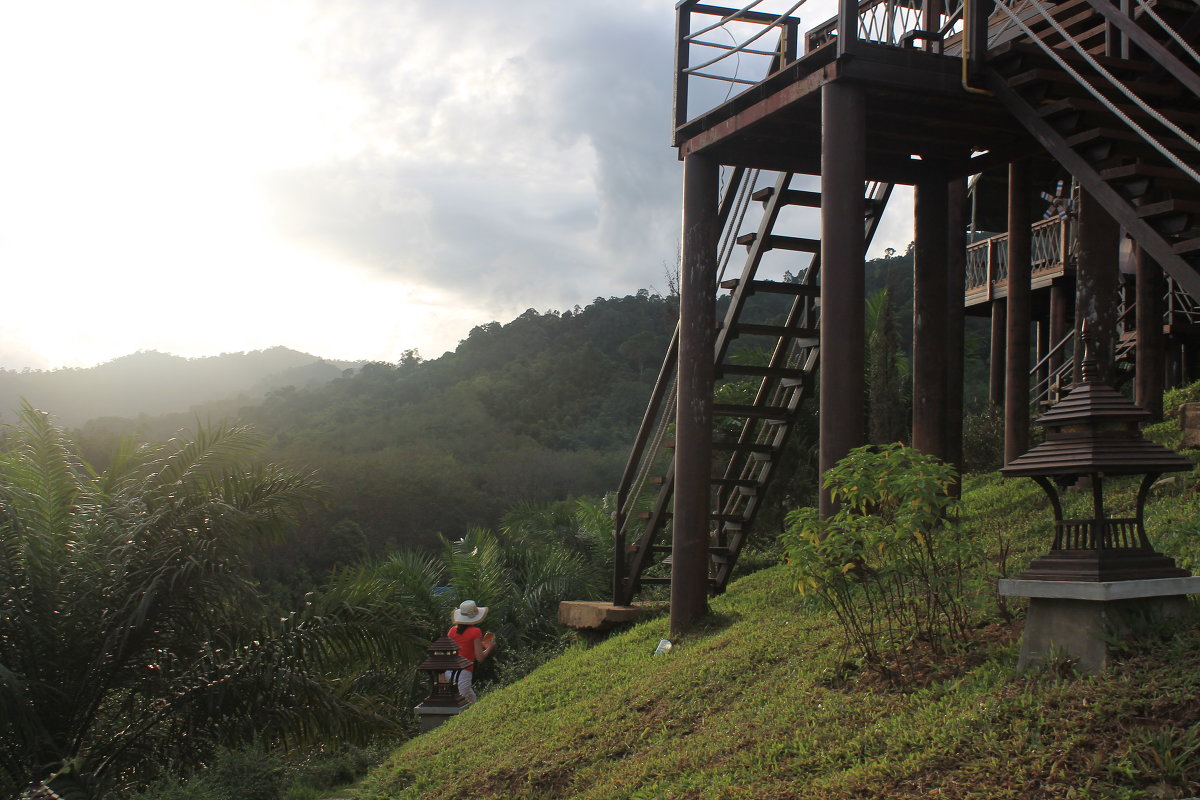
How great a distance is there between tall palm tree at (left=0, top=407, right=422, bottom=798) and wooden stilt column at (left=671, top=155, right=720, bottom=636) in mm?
4335

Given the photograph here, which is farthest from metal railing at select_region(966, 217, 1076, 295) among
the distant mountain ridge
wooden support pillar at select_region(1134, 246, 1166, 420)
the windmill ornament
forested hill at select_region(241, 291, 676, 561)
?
the distant mountain ridge

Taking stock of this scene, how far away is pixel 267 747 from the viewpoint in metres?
10.9

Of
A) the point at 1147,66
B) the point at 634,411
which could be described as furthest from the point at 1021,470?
the point at 634,411

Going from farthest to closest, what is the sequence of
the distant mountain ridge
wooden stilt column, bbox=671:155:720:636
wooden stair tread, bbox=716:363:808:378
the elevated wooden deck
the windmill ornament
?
the distant mountain ridge
the windmill ornament
wooden stair tread, bbox=716:363:808:378
wooden stilt column, bbox=671:155:720:636
the elevated wooden deck

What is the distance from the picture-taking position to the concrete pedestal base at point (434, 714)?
1106cm

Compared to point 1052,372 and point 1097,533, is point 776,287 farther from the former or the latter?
point 1052,372

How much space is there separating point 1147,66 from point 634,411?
40.0m

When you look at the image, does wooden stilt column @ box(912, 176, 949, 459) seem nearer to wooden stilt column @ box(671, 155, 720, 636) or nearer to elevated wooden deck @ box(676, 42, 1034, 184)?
elevated wooden deck @ box(676, 42, 1034, 184)

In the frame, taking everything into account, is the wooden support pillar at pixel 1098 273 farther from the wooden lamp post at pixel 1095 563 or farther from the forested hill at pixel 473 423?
the forested hill at pixel 473 423

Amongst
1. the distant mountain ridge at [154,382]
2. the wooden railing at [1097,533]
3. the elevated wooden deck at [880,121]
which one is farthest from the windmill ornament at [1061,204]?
the distant mountain ridge at [154,382]

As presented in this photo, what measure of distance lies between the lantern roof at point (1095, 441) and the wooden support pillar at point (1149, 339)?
22.8ft

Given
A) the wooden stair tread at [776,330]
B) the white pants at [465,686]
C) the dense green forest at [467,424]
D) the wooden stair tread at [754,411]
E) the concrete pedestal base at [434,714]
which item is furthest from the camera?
the dense green forest at [467,424]

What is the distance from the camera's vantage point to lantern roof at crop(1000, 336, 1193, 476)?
4.93 metres

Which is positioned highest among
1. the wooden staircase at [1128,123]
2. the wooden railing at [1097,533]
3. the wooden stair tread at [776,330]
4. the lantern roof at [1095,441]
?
the wooden staircase at [1128,123]
